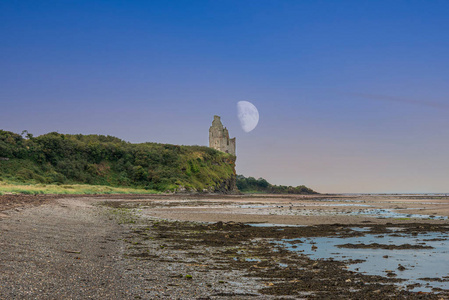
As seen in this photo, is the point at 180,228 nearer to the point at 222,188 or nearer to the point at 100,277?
the point at 100,277

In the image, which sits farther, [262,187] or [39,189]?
[262,187]

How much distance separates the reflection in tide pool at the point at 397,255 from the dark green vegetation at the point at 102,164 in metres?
67.1

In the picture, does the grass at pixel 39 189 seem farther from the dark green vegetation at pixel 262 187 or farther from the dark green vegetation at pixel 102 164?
the dark green vegetation at pixel 262 187

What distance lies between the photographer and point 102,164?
101m

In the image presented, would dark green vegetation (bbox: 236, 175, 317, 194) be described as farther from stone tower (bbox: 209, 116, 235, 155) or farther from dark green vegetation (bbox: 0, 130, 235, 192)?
dark green vegetation (bbox: 0, 130, 235, 192)

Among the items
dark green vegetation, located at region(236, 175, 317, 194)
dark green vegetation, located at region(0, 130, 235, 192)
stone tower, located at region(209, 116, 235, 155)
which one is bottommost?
dark green vegetation, located at region(236, 175, 317, 194)

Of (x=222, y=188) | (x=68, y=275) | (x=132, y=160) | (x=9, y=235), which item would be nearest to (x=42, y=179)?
(x=132, y=160)

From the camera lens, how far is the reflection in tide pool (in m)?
9.20

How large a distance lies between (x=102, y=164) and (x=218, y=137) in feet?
237

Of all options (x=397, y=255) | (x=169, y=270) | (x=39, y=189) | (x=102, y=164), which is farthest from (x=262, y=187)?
(x=169, y=270)

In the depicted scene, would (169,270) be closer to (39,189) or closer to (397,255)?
(397,255)

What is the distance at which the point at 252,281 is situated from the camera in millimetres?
8461

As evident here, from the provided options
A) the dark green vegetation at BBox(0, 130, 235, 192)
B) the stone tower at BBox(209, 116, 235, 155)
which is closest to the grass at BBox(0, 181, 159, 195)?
the dark green vegetation at BBox(0, 130, 235, 192)

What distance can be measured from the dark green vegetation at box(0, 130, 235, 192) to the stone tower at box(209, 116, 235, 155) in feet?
118
